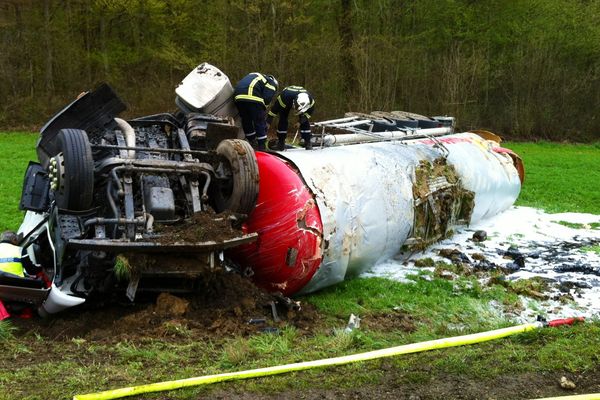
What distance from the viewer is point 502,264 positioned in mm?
7539

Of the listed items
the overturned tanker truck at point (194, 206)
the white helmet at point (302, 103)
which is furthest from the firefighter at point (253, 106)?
the white helmet at point (302, 103)

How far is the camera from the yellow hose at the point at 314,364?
11.8 ft

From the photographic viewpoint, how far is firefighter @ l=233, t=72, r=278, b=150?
8.13m

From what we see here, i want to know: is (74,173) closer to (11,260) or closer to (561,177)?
(11,260)

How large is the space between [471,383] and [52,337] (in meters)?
2.99

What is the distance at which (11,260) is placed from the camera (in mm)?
5609

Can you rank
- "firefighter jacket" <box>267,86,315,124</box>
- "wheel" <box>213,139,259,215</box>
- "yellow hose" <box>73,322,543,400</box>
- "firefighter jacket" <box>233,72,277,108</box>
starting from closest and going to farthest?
"yellow hose" <box>73,322,543,400</box>, "wheel" <box>213,139,259,215</box>, "firefighter jacket" <box>233,72,277,108</box>, "firefighter jacket" <box>267,86,315,124</box>

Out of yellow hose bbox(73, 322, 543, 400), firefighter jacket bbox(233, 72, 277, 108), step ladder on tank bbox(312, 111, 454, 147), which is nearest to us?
yellow hose bbox(73, 322, 543, 400)

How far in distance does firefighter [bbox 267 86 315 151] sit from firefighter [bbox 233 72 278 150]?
18.7 inches

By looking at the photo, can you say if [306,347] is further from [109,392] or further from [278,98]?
[278,98]

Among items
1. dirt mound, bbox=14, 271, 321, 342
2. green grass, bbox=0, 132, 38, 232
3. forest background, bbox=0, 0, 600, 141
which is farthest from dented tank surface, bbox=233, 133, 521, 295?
forest background, bbox=0, 0, 600, 141

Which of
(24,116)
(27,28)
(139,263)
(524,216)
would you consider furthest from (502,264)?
(27,28)

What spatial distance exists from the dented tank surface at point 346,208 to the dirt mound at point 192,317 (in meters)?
0.40

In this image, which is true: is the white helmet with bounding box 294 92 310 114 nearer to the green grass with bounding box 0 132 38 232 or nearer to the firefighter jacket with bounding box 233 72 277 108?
the firefighter jacket with bounding box 233 72 277 108
